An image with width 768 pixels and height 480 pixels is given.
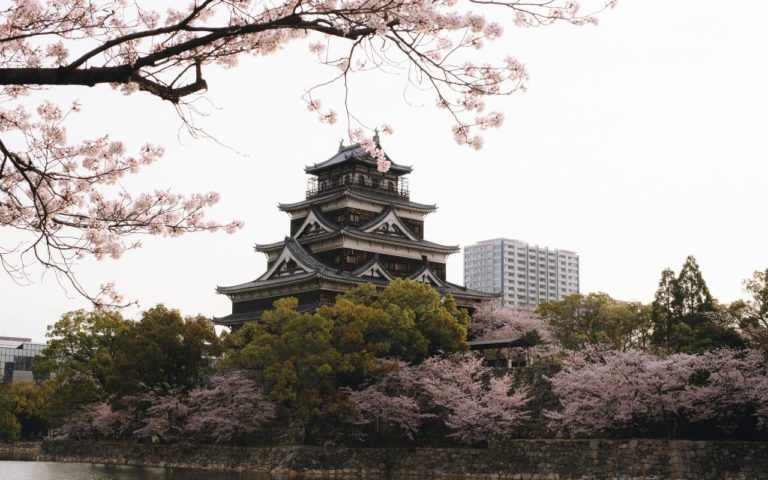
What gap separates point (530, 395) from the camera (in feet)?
103

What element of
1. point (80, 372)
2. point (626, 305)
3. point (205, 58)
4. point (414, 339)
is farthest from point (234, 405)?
point (205, 58)

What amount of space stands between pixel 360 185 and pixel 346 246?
5121mm

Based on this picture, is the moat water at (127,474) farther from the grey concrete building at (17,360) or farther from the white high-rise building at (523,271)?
the white high-rise building at (523,271)

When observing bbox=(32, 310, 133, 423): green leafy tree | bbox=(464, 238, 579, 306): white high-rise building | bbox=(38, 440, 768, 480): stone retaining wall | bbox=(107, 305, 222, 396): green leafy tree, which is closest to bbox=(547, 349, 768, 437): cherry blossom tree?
bbox=(38, 440, 768, 480): stone retaining wall

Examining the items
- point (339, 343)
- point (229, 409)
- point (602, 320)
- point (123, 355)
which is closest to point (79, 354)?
point (123, 355)

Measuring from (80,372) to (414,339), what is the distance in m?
18.6

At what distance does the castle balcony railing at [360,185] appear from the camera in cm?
5062

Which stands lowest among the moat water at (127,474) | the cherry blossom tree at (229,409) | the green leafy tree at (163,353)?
the moat water at (127,474)

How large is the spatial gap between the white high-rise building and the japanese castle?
81.2 metres

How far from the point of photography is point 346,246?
4688 centimetres

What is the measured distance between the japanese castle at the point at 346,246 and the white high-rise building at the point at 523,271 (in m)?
81.2

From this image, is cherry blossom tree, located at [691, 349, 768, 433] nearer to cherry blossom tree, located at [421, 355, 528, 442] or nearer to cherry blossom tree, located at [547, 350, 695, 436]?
cherry blossom tree, located at [547, 350, 695, 436]

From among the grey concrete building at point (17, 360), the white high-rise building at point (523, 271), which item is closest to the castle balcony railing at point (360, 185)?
the grey concrete building at point (17, 360)

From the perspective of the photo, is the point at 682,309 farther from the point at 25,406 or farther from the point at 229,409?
the point at 25,406
